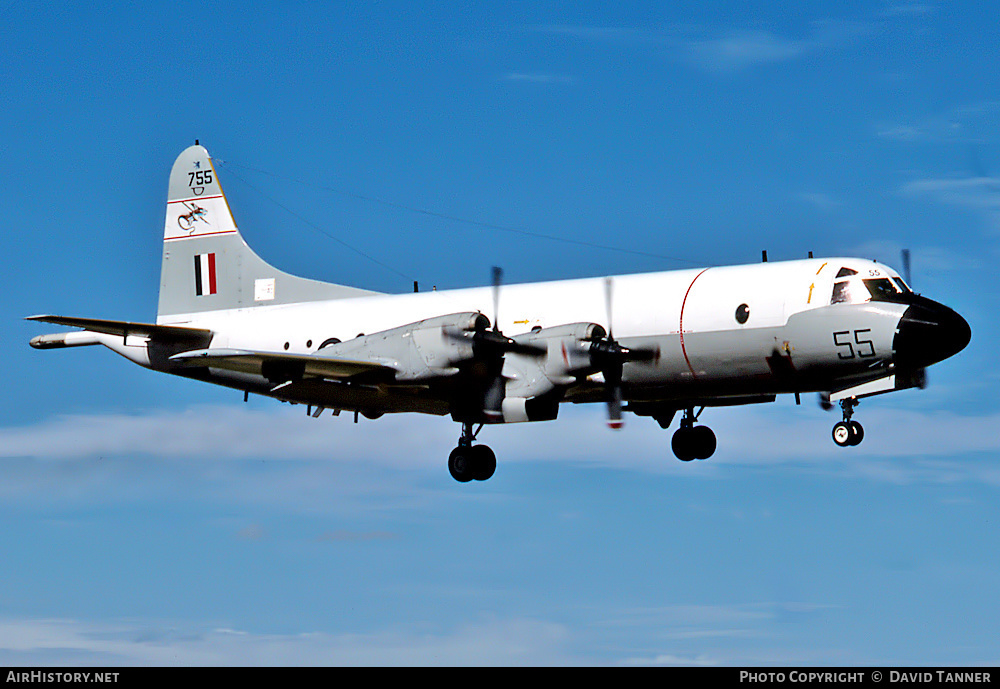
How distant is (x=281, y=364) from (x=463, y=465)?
4.32 m

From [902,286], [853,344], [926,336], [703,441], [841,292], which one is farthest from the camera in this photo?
[703,441]

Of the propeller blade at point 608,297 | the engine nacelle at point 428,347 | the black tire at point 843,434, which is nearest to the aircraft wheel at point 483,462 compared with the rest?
the engine nacelle at point 428,347

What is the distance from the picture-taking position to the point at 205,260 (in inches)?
1277

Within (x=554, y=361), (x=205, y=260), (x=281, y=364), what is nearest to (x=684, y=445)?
(x=554, y=361)

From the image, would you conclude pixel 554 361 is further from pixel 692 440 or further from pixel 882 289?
pixel 882 289

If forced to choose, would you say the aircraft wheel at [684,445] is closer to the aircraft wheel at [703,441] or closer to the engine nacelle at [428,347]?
the aircraft wheel at [703,441]

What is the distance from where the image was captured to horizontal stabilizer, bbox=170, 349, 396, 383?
80.5ft

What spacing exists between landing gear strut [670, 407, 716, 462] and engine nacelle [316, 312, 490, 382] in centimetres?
594

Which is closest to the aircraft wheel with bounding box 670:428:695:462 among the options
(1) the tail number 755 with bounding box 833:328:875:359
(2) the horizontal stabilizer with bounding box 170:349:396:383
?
(1) the tail number 755 with bounding box 833:328:875:359

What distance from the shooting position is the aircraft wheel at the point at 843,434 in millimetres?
A: 24188

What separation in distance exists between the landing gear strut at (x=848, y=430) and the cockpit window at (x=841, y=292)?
2099mm

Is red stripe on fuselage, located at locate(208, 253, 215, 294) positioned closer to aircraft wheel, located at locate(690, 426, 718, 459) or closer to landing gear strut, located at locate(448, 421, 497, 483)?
landing gear strut, located at locate(448, 421, 497, 483)

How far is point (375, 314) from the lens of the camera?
28812mm
